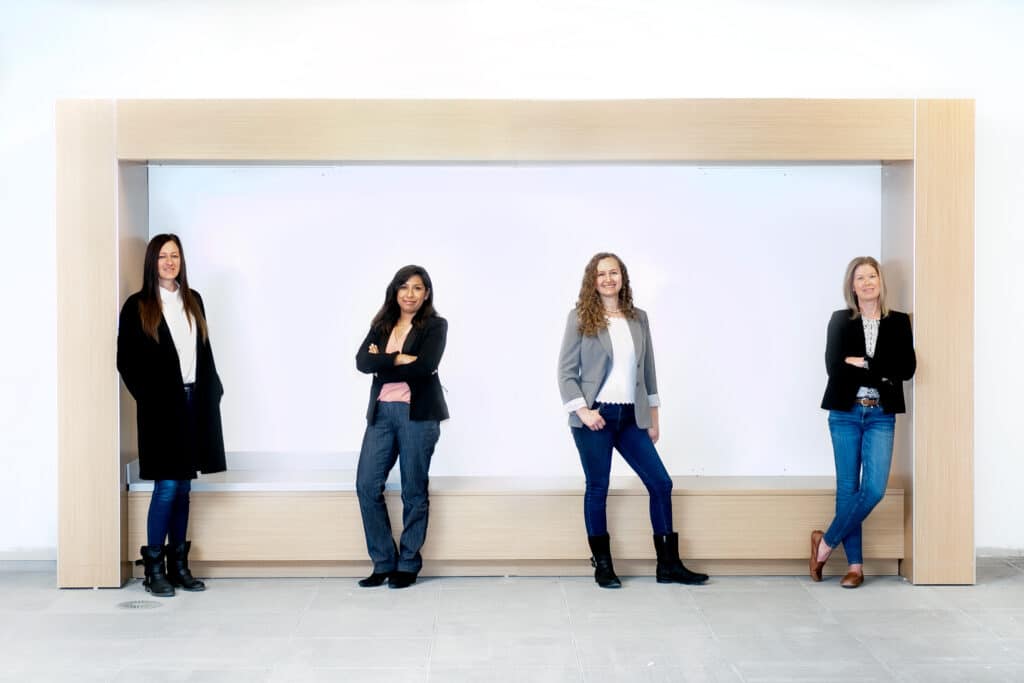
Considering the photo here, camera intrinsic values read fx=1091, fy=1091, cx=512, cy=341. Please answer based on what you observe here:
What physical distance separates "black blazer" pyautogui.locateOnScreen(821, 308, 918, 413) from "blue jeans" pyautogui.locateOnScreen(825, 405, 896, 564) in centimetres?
8

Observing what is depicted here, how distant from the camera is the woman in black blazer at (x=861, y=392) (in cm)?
518

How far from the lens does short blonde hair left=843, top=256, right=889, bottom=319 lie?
5238 mm

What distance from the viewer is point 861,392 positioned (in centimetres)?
524

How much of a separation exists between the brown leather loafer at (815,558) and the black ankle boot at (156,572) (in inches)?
122

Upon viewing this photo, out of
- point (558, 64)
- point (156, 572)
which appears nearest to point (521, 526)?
point (156, 572)

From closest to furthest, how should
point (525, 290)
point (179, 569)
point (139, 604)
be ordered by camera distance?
point (139, 604) < point (179, 569) < point (525, 290)

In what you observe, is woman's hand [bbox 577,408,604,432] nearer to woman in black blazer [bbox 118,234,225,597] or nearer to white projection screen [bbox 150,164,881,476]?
white projection screen [bbox 150,164,881,476]

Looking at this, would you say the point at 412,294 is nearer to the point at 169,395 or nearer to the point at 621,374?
the point at 621,374

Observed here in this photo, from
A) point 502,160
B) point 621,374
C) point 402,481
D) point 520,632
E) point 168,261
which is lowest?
point 520,632

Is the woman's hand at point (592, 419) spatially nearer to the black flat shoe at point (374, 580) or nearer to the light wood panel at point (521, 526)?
the light wood panel at point (521, 526)

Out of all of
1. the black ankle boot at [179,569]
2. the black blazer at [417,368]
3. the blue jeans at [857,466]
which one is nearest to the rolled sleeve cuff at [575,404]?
the black blazer at [417,368]

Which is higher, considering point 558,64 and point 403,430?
point 558,64

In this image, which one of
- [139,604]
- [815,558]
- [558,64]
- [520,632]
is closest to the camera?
[520,632]

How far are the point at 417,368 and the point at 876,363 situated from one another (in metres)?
2.19
